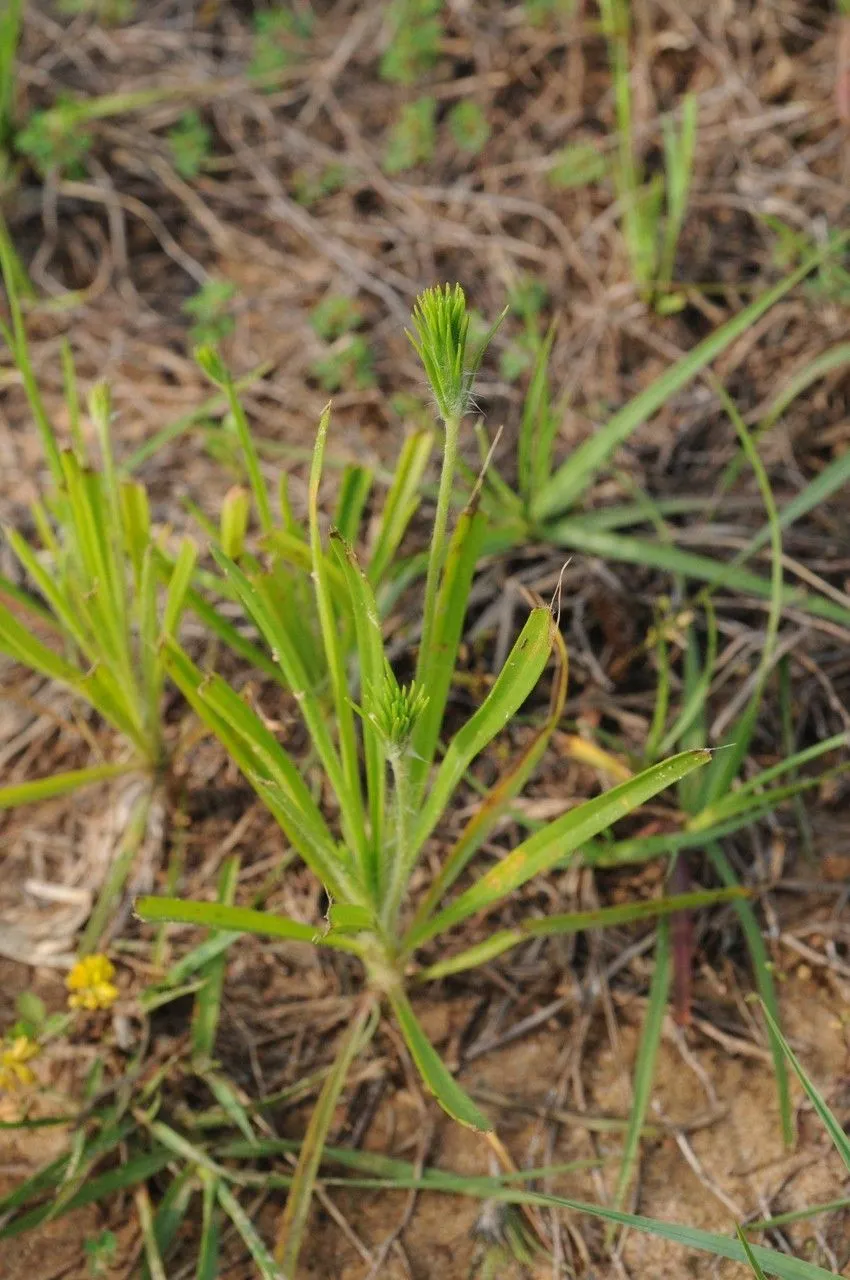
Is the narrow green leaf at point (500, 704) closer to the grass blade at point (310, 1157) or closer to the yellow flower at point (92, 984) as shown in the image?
the grass blade at point (310, 1157)

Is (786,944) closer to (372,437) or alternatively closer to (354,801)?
(354,801)

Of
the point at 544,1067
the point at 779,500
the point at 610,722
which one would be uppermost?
the point at 779,500

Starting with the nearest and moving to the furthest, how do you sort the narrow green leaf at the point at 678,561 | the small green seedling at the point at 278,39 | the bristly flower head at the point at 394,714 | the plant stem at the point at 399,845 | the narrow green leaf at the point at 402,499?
the bristly flower head at the point at 394,714, the plant stem at the point at 399,845, the narrow green leaf at the point at 402,499, the narrow green leaf at the point at 678,561, the small green seedling at the point at 278,39

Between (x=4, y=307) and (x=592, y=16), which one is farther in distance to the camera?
(x=592, y=16)

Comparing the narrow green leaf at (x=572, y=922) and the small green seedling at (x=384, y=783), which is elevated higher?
the small green seedling at (x=384, y=783)

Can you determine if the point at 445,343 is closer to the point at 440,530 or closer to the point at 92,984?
the point at 440,530

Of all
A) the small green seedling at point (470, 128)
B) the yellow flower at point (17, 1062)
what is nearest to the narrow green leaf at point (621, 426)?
the small green seedling at point (470, 128)

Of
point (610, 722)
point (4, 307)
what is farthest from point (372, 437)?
point (4, 307)
